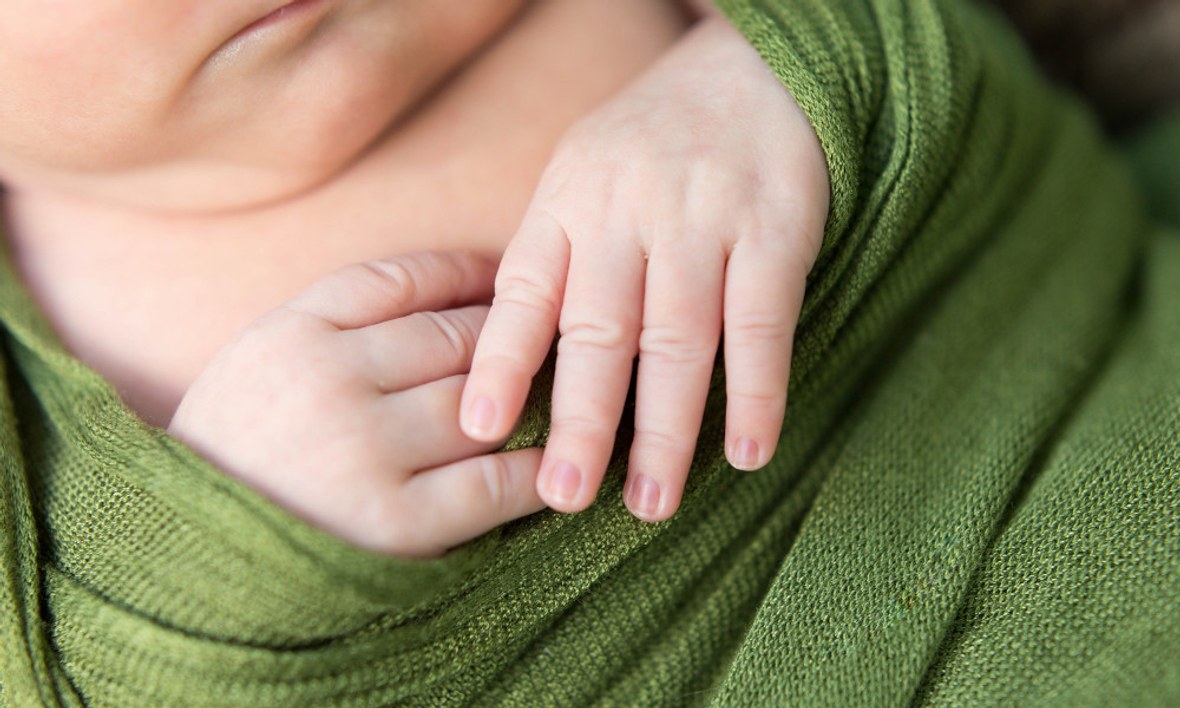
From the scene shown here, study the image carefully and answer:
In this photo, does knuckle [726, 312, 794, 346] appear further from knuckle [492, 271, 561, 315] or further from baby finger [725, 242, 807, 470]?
knuckle [492, 271, 561, 315]

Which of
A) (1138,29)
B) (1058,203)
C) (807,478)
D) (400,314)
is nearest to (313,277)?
(400,314)

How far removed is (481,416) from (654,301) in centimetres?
12

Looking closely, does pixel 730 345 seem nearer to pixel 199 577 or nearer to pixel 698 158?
pixel 698 158

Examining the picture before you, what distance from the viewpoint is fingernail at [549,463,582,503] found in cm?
59

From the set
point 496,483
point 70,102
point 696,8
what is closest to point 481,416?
point 496,483

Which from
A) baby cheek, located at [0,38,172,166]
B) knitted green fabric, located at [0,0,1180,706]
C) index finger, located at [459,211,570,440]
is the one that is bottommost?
knitted green fabric, located at [0,0,1180,706]

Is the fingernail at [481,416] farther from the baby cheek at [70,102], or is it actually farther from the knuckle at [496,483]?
the baby cheek at [70,102]

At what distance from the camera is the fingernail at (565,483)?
1.93 feet

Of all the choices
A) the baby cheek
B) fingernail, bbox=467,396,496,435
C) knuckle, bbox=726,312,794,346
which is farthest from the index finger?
the baby cheek

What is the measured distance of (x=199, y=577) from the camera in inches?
23.3

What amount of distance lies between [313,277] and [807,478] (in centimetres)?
37

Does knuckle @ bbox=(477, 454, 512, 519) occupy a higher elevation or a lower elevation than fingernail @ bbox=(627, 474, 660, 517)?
higher

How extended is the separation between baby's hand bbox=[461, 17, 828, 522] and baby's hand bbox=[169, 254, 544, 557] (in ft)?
0.10

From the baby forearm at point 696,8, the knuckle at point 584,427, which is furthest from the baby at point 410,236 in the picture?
the baby forearm at point 696,8
